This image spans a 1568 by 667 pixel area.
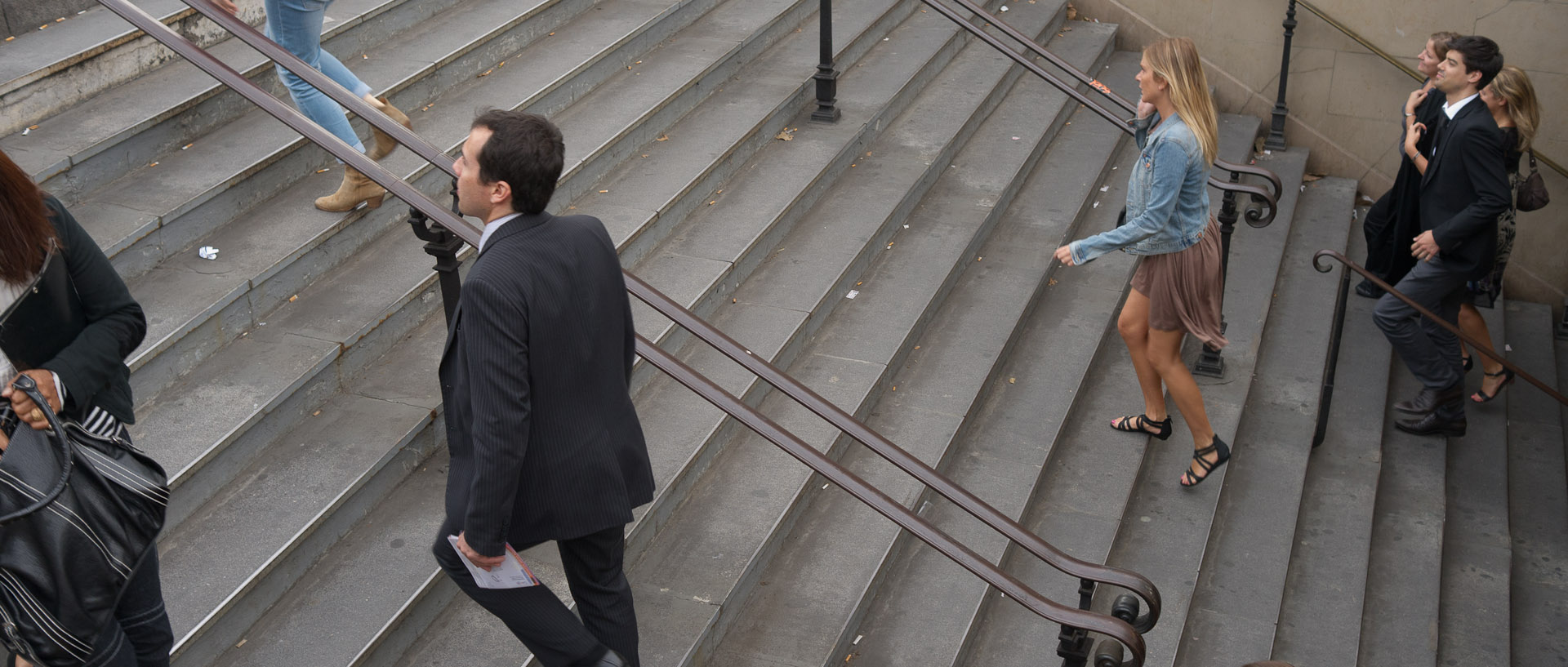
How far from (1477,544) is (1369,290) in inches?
73.6

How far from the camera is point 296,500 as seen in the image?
12.4 feet

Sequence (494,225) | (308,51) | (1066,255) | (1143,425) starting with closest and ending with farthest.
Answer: (494,225) → (1066,255) → (308,51) → (1143,425)

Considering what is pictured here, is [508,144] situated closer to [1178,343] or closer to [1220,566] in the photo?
[1178,343]

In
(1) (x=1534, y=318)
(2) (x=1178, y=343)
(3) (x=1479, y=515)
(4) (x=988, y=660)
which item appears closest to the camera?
(4) (x=988, y=660)

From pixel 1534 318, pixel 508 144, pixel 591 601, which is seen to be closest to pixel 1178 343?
pixel 591 601

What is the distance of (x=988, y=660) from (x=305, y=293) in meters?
2.93

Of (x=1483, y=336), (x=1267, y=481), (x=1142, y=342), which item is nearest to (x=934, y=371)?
(x=1142, y=342)

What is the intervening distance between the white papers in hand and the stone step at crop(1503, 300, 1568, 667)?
453 cm

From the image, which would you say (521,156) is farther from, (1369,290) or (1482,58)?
(1369,290)

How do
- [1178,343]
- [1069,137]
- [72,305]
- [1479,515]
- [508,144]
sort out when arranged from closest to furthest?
[508,144] → [72,305] → [1178,343] → [1479,515] → [1069,137]

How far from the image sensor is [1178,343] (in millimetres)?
4973

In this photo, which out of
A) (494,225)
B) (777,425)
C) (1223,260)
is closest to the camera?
(494,225)

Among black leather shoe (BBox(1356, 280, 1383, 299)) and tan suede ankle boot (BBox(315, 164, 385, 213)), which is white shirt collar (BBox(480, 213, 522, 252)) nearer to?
tan suede ankle boot (BBox(315, 164, 385, 213))

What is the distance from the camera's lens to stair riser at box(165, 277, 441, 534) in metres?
3.71
